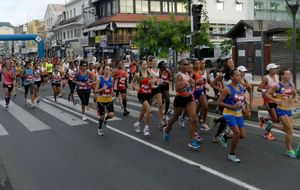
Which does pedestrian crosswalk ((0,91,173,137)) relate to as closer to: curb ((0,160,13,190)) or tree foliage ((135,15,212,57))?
curb ((0,160,13,190))

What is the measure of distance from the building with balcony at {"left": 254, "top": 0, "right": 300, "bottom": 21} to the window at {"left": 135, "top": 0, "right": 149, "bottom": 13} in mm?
13085

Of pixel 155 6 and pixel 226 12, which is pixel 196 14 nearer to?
pixel 155 6

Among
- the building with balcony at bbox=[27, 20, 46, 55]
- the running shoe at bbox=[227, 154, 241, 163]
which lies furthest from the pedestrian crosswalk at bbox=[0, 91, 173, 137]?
the building with balcony at bbox=[27, 20, 46, 55]

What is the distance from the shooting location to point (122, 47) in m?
48.9

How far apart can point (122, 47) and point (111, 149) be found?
40774 millimetres

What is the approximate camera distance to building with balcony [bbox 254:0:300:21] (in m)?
51.2

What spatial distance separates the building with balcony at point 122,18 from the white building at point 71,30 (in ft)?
26.2

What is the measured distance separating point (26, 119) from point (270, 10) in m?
43.3

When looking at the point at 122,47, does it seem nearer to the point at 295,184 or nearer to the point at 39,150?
the point at 39,150

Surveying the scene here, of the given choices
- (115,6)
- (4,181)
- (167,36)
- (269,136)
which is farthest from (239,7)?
(4,181)

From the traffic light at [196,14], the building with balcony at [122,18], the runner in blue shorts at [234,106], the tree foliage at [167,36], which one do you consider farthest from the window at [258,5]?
the runner in blue shorts at [234,106]

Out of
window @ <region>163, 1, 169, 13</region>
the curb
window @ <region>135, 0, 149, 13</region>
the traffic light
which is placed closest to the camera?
the curb

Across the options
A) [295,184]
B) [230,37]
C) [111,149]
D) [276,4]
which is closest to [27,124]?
[111,149]

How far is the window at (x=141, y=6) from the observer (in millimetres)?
49878
